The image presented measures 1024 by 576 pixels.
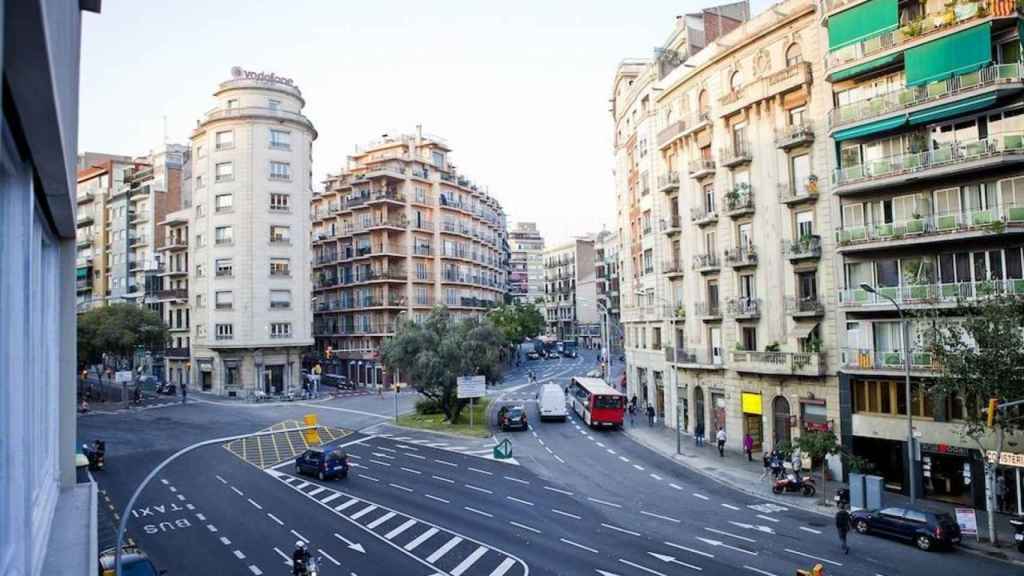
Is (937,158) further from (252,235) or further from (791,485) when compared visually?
(252,235)

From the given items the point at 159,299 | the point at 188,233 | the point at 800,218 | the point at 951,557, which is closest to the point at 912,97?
the point at 800,218

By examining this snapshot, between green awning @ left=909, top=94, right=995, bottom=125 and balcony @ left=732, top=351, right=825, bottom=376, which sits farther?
balcony @ left=732, top=351, right=825, bottom=376

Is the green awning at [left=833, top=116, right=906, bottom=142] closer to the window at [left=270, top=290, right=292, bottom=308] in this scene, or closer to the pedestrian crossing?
the pedestrian crossing

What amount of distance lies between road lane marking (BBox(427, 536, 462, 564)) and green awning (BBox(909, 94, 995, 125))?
27.4m

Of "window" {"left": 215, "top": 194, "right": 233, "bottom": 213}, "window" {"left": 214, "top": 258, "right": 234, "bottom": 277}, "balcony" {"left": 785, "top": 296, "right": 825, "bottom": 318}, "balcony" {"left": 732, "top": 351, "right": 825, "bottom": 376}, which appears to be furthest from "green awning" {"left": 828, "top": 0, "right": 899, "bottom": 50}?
"window" {"left": 214, "top": 258, "right": 234, "bottom": 277}

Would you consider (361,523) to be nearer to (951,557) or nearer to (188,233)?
(951,557)

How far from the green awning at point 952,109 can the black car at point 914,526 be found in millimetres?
17384

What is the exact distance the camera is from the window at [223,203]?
7494 cm

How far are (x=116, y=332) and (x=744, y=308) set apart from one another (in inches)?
2276

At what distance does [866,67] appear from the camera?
1352 inches

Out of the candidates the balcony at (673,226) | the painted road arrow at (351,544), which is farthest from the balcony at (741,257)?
the painted road arrow at (351,544)

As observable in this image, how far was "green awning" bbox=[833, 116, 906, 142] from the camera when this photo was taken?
33.1m

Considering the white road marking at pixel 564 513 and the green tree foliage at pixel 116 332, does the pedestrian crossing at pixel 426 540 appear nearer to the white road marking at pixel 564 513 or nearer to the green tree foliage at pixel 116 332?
the white road marking at pixel 564 513

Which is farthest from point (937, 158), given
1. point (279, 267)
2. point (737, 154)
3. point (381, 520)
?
point (279, 267)
